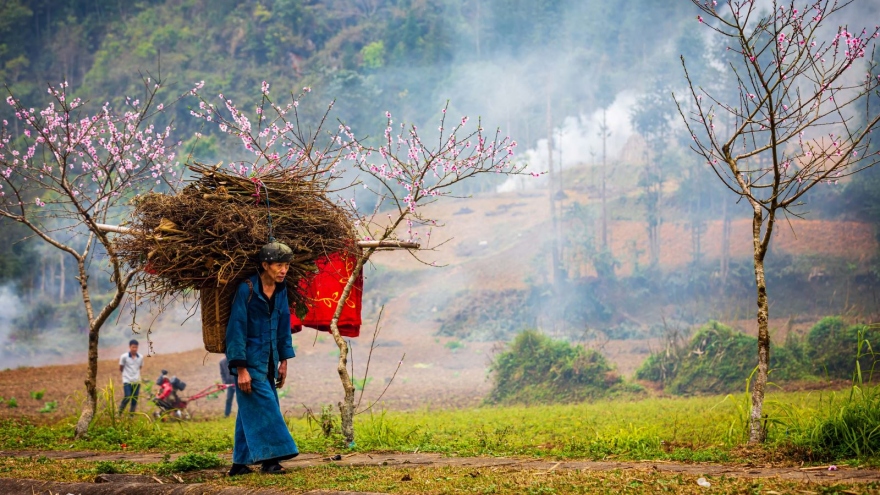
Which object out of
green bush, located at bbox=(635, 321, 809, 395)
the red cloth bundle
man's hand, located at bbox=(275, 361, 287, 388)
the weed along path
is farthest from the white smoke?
the weed along path

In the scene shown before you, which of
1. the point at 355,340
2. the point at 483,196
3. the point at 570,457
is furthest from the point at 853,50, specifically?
the point at 483,196

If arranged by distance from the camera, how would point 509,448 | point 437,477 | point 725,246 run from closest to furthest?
1. point 437,477
2. point 509,448
3. point 725,246

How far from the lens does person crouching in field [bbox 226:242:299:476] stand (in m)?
6.23

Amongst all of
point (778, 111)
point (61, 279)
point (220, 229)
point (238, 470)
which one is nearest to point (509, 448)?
point (238, 470)

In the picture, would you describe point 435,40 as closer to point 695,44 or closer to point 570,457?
point 695,44

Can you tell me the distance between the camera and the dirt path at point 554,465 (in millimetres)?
5422

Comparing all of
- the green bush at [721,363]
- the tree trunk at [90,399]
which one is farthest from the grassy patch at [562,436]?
the green bush at [721,363]

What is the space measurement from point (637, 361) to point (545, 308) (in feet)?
29.5

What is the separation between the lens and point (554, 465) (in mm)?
6359

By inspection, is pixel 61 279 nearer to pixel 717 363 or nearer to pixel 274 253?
pixel 717 363

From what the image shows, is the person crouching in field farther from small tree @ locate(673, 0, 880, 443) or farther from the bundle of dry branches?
small tree @ locate(673, 0, 880, 443)

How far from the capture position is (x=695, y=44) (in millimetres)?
38625

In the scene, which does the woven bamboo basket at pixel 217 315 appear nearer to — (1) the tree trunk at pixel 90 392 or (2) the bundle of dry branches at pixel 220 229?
(2) the bundle of dry branches at pixel 220 229

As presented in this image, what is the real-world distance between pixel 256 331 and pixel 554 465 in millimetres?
2680
